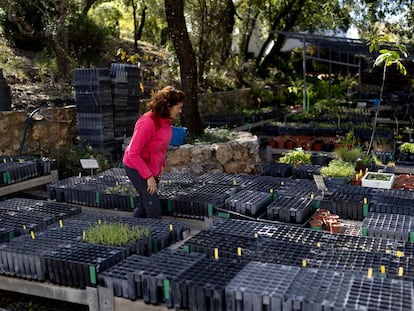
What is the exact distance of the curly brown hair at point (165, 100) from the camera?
14.8ft

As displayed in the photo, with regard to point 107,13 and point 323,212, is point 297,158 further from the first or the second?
point 107,13

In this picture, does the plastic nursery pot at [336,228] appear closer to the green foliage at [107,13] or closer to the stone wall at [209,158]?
the stone wall at [209,158]

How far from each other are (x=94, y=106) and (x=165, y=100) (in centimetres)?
390

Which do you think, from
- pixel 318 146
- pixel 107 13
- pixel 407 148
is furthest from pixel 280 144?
pixel 107 13

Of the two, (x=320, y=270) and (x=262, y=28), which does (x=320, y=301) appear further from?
(x=262, y=28)

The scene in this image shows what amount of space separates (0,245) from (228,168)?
4.61m

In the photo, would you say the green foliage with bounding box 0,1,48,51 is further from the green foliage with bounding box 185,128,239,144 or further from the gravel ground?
the gravel ground

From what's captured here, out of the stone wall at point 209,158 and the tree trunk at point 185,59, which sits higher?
the tree trunk at point 185,59

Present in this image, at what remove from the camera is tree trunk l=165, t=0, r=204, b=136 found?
8180 millimetres

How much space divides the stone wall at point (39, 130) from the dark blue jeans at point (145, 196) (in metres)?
3.63

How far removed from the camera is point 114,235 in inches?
160

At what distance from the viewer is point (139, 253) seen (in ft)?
13.2

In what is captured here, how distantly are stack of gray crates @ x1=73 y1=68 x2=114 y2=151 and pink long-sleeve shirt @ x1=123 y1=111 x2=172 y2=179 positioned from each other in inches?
142

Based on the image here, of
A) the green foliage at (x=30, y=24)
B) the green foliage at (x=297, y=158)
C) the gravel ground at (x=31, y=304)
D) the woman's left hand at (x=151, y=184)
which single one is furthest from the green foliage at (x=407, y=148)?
the green foliage at (x=30, y=24)
